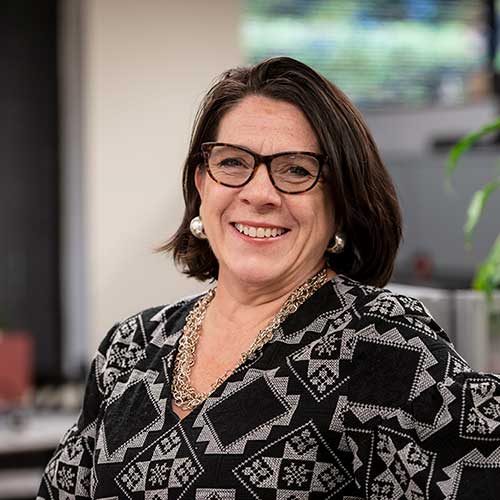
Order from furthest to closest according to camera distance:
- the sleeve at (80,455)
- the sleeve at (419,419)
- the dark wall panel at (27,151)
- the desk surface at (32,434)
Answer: the dark wall panel at (27,151)
the desk surface at (32,434)
the sleeve at (80,455)
the sleeve at (419,419)

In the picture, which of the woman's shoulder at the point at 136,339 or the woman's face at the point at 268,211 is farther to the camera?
the woman's shoulder at the point at 136,339

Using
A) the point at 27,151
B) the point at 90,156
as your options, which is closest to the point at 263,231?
the point at 90,156

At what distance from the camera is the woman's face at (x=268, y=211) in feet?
4.95

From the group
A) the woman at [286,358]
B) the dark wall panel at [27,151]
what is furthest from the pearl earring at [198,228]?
the dark wall panel at [27,151]

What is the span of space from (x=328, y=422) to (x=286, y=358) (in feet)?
0.42

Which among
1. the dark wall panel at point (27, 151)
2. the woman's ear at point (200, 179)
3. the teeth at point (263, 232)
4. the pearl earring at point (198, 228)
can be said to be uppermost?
the woman's ear at point (200, 179)

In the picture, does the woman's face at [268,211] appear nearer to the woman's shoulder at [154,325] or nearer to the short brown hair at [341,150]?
the short brown hair at [341,150]

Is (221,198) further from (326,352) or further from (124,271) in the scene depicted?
(124,271)

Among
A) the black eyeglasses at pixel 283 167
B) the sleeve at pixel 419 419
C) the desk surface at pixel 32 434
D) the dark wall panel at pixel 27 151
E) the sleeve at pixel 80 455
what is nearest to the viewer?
the sleeve at pixel 419 419

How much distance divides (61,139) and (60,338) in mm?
876

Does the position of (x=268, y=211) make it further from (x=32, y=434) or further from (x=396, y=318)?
(x=32, y=434)

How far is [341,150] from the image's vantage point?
1.50 metres

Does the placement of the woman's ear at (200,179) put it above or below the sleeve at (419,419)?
above

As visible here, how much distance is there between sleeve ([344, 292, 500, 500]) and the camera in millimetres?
1294
